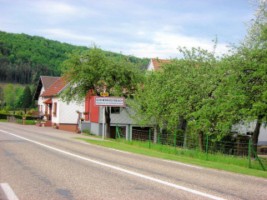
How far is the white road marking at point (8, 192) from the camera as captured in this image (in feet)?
27.5

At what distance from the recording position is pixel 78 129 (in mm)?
45438

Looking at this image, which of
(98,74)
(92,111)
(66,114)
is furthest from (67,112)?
(98,74)

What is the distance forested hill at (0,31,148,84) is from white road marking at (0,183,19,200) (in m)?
146

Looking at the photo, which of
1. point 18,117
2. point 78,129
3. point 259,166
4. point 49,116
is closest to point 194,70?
point 259,166

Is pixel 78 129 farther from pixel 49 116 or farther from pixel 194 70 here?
pixel 194 70

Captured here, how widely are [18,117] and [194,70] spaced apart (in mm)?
49955

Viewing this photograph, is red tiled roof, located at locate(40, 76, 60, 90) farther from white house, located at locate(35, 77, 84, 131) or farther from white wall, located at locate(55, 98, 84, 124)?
white wall, located at locate(55, 98, 84, 124)

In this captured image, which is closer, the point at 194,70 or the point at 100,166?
the point at 100,166

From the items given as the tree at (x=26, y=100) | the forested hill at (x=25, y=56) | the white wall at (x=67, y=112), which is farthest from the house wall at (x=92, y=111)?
the forested hill at (x=25, y=56)

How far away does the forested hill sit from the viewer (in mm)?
157625

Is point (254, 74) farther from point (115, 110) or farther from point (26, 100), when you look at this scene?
point (26, 100)

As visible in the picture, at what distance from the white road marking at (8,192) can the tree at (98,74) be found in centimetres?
2458

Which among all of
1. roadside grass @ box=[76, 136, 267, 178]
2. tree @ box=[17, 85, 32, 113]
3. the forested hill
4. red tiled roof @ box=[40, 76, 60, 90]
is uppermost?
the forested hill

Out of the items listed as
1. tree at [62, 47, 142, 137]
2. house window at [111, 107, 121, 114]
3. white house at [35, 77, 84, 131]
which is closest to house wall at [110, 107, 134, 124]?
house window at [111, 107, 121, 114]
